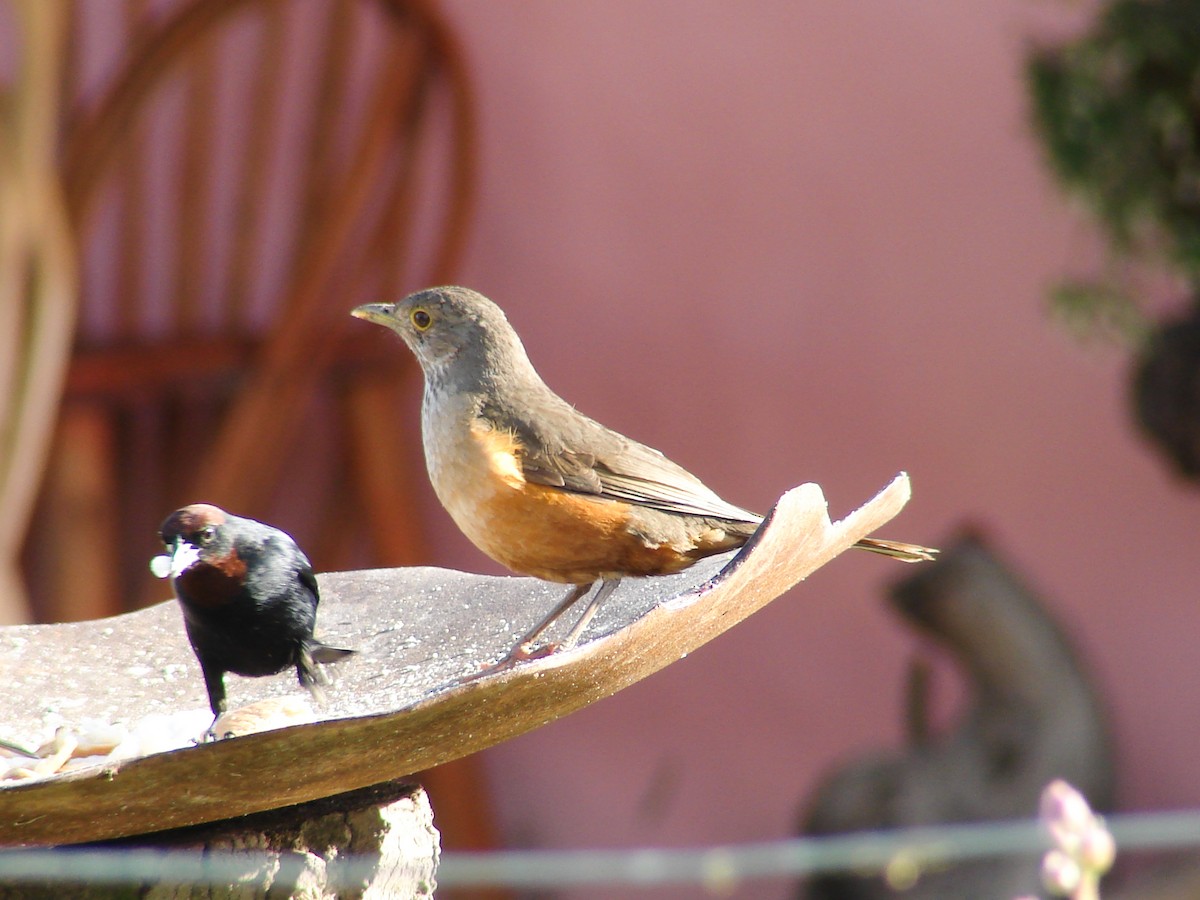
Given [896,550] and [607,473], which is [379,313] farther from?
[896,550]

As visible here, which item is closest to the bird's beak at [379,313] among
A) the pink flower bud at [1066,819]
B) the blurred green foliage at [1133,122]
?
the pink flower bud at [1066,819]

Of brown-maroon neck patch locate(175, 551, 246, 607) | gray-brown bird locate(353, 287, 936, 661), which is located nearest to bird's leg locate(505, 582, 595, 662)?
gray-brown bird locate(353, 287, 936, 661)

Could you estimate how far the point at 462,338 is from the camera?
→ 259 cm

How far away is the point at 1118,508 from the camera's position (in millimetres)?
5371

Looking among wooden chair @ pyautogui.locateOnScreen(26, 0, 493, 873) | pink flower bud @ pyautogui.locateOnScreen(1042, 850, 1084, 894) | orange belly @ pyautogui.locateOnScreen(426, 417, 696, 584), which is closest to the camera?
pink flower bud @ pyautogui.locateOnScreen(1042, 850, 1084, 894)

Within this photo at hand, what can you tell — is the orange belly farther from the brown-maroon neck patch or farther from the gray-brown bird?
the brown-maroon neck patch

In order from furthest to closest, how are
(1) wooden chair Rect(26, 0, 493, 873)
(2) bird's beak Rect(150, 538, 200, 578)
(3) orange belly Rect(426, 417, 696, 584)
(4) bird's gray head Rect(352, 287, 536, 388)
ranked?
(1) wooden chair Rect(26, 0, 493, 873) < (4) bird's gray head Rect(352, 287, 536, 388) < (3) orange belly Rect(426, 417, 696, 584) < (2) bird's beak Rect(150, 538, 200, 578)

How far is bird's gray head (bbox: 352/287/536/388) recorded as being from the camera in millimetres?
2566

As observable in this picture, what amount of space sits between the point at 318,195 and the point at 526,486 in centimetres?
358

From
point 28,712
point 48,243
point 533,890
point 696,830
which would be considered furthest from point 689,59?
point 28,712

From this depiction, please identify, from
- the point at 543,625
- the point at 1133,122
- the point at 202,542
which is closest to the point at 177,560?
the point at 202,542

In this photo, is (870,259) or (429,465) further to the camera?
(870,259)

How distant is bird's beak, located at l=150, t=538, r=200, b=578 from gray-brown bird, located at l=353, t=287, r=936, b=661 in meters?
0.49

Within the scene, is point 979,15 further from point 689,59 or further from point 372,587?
point 372,587
